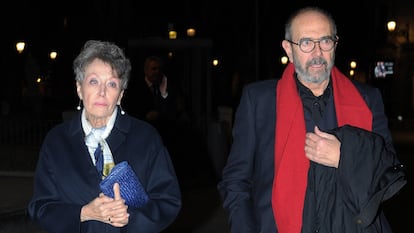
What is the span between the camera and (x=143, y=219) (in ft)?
11.5

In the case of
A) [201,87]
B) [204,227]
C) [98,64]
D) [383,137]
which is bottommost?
[204,227]

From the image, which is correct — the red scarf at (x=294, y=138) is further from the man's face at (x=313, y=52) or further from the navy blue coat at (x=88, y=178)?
the navy blue coat at (x=88, y=178)

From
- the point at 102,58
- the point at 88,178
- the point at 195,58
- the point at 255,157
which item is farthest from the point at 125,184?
the point at 195,58

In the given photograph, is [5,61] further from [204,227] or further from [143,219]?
[143,219]

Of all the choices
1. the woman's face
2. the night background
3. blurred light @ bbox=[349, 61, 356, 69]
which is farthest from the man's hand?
blurred light @ bbox=[349, 61, 356, 69]

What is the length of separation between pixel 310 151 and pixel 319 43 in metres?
0.58

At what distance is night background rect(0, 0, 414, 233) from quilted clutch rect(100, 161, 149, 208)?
5.76 metres

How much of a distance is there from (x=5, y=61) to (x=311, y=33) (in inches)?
1481

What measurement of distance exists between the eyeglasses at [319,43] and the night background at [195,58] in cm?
598

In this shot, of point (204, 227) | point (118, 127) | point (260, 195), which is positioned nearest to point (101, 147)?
point (118, 127)

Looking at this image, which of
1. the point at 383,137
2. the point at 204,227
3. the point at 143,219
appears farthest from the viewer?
the point at 204,227

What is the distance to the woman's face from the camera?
354 centimetres

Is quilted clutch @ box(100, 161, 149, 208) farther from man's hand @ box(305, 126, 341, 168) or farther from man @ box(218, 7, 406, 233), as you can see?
man's hand @ box(305, 126, 341, 168)

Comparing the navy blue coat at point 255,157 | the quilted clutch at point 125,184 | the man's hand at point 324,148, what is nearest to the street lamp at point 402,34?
the navy blue coat at point 255,157
